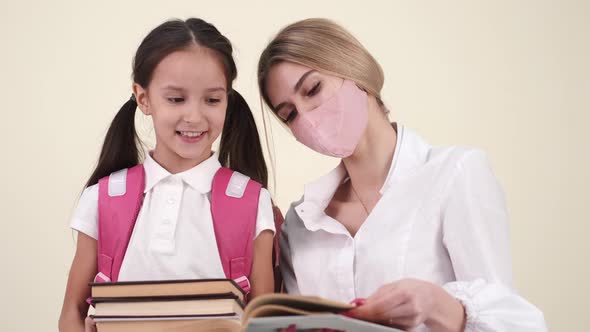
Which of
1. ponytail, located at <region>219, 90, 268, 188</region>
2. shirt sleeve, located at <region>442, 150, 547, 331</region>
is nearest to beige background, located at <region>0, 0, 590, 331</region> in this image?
ponytail, located at <region>219, 90, 268, 188</region>

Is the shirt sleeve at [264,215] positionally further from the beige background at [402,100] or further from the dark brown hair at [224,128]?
the beige background at [402,100]

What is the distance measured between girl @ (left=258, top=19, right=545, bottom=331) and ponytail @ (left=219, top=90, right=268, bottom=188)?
0.30ft

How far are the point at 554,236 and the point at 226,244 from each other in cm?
170

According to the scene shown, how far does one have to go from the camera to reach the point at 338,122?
1.76 meters

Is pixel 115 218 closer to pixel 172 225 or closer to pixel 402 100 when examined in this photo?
pixel 172 225

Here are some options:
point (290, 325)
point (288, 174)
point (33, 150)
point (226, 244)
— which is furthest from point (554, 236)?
point (290, 325)

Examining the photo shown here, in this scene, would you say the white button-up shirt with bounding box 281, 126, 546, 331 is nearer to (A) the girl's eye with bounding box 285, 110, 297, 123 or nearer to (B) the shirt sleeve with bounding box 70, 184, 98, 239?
(A) the girl's eye with bounding box 285, 110, 297, 123

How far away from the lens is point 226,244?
168cm

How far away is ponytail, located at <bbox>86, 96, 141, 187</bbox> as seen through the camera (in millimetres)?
1854

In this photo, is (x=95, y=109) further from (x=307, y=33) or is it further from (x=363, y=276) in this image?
(x=363, y=276)

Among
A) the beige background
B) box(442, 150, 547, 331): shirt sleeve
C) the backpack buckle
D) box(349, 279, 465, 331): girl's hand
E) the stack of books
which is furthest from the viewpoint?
the beige background

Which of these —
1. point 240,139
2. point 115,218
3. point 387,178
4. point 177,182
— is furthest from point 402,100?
point 115,218

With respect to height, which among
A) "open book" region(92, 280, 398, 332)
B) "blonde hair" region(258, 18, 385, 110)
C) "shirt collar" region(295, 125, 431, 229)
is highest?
"blonde hair" region(258, 18, 385, 110)

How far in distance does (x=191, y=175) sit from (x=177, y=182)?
0.11 ft
